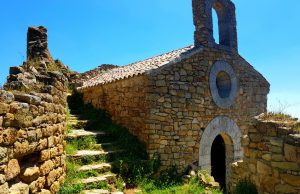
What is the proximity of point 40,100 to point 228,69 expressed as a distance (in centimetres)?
732

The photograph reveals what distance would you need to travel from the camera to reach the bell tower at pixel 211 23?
932 cm

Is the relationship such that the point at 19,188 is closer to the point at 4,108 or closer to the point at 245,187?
the point at 4,108

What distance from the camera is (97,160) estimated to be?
6.82 meters

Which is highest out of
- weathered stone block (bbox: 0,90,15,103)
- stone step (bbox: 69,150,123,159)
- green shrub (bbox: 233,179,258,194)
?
weathered stone block (bbox: 0,90,15,103)

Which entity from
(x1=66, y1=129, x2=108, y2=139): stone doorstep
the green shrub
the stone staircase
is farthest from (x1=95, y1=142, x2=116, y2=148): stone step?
the green shrub

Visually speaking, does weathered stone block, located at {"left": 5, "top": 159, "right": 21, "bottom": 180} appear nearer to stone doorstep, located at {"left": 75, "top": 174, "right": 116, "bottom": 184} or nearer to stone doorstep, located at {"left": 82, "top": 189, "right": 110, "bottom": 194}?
stone doorstep, located at {"left": 82, "top": 189, "right": 110, "bottom": 194}

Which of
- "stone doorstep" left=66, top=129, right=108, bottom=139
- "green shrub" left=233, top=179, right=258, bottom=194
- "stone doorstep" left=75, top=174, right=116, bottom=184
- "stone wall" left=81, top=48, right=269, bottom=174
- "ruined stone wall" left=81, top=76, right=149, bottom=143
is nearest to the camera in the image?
"green shrub" left=233, top=179, right=258, bottom=194

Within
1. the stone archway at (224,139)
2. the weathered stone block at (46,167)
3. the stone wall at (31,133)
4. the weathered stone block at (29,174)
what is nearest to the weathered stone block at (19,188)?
the stone wall at (31,133)

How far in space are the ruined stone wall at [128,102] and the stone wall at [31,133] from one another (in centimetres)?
266

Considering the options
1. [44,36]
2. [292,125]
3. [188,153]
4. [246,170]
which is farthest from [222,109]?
[44,36]

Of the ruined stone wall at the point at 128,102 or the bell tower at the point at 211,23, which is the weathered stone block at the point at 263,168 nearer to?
the ruined stone wall at the point at 128,102

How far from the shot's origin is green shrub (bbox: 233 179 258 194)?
4.75 meters

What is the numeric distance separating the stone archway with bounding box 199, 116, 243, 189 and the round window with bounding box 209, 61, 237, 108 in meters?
0.58

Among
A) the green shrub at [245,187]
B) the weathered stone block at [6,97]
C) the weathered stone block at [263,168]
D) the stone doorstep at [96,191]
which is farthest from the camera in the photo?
the stone doorstep at [96,191]
